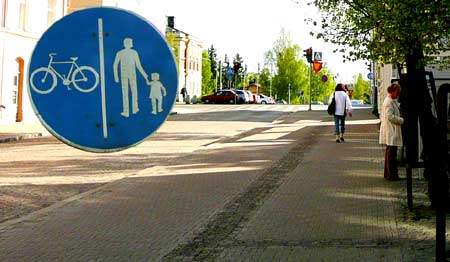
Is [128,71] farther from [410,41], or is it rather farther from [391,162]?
[391,162]

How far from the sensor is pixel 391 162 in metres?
11.7

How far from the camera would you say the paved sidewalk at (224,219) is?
6.30 meters

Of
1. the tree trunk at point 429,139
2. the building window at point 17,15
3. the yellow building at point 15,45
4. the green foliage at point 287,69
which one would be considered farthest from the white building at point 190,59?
the tree trunk at point 429,139

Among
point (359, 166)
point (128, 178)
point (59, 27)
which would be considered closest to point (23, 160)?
point (128, 178)

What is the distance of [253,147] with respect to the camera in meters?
20.1

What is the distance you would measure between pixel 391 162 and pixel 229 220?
16.3ft

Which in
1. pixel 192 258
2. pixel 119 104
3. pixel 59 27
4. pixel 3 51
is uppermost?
pixel 3 51

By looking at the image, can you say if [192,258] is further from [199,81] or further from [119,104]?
[199,81]

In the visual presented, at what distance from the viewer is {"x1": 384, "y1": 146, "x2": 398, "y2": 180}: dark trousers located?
11648mm

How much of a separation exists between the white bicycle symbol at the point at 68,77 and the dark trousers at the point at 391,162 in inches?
415

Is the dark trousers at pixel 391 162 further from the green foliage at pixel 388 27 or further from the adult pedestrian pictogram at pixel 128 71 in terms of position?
the adult pedestrian pictogram at pixel 128 71

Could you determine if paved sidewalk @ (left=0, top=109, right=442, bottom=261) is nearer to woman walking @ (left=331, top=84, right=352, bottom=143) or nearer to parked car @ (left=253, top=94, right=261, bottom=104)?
woman walking @ (left=331, top=84, right=352, bottom=143)

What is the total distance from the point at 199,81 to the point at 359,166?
103 metres

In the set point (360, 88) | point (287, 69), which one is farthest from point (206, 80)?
point (360, 88)
